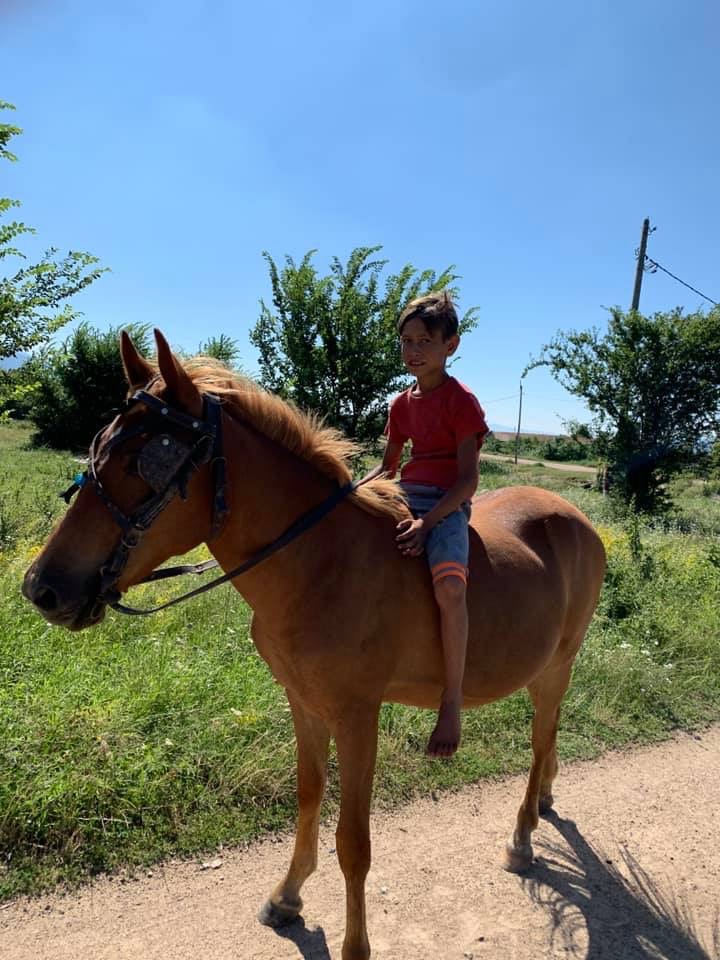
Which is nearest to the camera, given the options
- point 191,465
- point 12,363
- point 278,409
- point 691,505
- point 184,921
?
point 191,465

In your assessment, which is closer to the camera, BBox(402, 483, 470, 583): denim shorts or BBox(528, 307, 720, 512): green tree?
BBox(402, 483, 470, 583): denim shorts

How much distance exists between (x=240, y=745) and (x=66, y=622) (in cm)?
223

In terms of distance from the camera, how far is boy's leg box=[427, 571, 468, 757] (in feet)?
7.83

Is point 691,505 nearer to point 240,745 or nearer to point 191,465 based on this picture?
point 240,745

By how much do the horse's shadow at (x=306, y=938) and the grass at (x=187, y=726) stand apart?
0.56 m

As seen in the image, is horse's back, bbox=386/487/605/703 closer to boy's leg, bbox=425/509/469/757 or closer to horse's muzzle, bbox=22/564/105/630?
boy's leg, bbox=425/509/469/757

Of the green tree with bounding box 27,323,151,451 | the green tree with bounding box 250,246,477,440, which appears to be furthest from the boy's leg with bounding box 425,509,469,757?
the green tree with bounding box 27,323,151,451

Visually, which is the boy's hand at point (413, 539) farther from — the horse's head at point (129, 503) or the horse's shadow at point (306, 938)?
the horse's shadow at point (306, 938)

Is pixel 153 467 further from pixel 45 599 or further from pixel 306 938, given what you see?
pixel 306 938

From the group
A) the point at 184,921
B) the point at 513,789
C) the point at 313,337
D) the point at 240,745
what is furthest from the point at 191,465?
the point at 313,337

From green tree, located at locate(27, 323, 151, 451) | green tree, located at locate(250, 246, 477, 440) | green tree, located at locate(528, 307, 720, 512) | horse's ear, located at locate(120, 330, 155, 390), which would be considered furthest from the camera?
green tree, located at locate(27, 323, 151, 451)

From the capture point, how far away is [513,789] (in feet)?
12.5

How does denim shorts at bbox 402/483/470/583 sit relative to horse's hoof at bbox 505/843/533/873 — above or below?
above

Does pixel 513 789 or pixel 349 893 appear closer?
pixel 349 893
